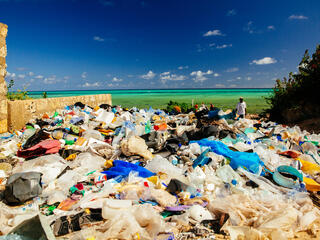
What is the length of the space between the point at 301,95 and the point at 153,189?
10.0 m

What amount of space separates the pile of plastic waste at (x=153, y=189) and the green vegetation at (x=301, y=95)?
5642 millimetres

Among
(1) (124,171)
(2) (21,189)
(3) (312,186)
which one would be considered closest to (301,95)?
(3) (312,186)

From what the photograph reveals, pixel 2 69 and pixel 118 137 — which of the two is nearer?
pixel 2 69

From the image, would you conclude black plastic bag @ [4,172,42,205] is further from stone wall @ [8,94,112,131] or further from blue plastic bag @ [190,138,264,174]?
stone wall @ [8,94,112,131]

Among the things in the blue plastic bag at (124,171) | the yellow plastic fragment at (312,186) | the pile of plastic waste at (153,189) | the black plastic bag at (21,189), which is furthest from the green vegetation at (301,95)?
the black plastic bag at (21,189)

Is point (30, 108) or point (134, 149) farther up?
point (30, 108)

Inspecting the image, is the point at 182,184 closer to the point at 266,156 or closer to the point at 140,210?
the point at 140,210

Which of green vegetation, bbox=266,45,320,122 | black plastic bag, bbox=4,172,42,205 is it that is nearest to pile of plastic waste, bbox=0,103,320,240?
black plastic bag, bbox=4,172,42,205

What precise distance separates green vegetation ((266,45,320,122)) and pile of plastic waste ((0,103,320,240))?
5.64 m

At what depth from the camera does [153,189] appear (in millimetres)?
2375

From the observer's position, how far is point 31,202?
90.1 inches

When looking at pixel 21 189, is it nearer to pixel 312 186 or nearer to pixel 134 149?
pixel 134 149

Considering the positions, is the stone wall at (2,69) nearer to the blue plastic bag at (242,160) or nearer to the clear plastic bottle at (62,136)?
the clear plastic bottle at (62,136)

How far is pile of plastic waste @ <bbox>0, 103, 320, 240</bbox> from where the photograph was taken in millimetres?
1788
